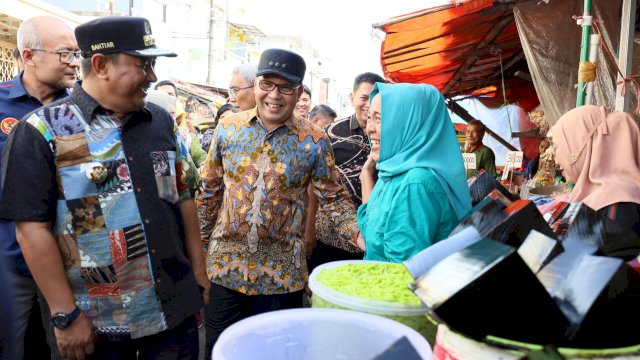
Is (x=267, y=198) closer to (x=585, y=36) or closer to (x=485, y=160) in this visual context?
(x=585, y=36)

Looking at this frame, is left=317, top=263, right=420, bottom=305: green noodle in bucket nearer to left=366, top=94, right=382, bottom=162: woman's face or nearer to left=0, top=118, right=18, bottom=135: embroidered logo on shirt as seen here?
left=366, top=94, right=382, bottom=162: woman's face

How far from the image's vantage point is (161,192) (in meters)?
1.91

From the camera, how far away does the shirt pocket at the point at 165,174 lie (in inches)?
75.1

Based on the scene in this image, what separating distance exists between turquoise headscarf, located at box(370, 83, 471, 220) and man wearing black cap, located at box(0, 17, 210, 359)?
0.94 meters

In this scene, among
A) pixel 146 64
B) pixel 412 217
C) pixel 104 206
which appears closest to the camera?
pixel 412 217

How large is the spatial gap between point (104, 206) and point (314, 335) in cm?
116

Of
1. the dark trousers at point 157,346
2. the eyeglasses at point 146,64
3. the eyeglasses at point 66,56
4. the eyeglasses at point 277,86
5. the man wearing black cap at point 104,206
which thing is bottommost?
the dark trousers at point 157,346

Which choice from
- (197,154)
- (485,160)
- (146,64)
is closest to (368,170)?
(146,64)

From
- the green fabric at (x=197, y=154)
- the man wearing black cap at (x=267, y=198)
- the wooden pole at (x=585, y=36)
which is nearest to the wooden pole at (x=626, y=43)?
the wooden pole at (x=585, y=36)

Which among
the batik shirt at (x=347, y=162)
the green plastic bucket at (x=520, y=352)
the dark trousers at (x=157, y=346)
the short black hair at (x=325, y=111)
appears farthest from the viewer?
the short black hair at (x=325, y=111)

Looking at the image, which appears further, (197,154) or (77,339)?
(197,154)

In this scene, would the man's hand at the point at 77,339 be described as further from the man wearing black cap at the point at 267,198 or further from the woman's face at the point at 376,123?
the woman's face at the point at 376,123

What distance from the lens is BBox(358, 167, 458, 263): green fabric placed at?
1.60 m

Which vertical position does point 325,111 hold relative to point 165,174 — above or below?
below
